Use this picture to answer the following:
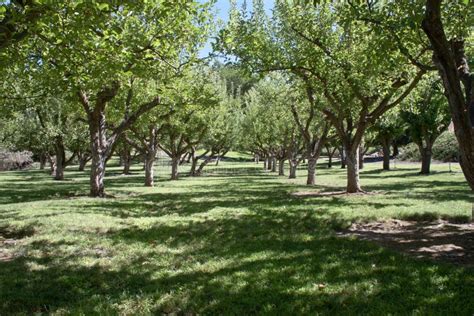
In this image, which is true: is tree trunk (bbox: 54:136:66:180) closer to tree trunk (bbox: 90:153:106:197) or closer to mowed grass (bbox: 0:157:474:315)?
tree trunk (bbox: 90:153:106:197)

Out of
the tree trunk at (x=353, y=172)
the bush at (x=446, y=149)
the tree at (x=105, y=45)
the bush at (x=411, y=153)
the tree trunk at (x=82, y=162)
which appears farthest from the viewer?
the bush at (x=411, y=153)

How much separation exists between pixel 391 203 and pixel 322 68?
6391 millimetres

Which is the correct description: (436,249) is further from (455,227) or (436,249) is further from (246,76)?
(246,76)

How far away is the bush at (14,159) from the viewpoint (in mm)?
60819

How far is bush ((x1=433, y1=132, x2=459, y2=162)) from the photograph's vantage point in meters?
53.1

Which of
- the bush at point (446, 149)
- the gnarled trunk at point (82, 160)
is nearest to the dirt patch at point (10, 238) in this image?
the gnarled trunk at point (82, 160)

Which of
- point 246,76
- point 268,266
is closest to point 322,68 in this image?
point 246,76

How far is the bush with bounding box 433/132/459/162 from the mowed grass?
42.6m

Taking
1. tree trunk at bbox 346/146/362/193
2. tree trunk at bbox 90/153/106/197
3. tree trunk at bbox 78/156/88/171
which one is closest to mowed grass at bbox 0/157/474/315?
tree trunk at bbox 346/146/362/193

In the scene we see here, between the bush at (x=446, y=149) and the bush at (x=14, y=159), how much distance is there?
5965 centimetres

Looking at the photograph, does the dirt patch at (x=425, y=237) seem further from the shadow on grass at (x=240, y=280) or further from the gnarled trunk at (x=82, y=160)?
the gnarled trunk at (x=82, y=160)

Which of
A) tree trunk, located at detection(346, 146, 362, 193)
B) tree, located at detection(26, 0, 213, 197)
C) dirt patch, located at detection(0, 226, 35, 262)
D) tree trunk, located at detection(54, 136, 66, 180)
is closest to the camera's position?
tree, located at detection(26, 0, 213, 197)

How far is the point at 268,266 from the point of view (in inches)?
325

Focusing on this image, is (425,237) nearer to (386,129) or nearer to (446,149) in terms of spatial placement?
(386,129)
